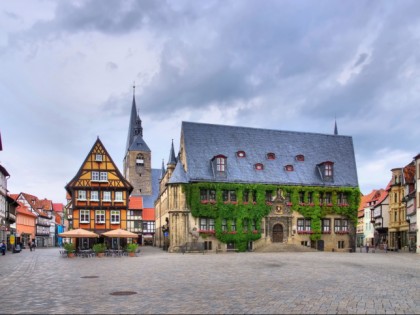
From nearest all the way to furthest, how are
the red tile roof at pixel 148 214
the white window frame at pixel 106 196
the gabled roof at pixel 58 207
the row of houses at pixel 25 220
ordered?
the white window frame at pixel 106 196 → the row of houses at pixel 25 220 → the red tile roof at pixel 148 214 → the gabled roof at pixel 58 207

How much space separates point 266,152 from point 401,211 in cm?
2385

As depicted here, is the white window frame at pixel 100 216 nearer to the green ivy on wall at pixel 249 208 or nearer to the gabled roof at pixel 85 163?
the gabled roof at pixel 85 163

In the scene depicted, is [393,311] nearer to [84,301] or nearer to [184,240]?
[84,301]

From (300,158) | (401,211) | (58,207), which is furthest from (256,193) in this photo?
(58,207)

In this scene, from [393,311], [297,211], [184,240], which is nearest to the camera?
[393,311]

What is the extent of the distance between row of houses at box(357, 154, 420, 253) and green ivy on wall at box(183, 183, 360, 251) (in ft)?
26.5

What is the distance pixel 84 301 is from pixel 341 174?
185 feet

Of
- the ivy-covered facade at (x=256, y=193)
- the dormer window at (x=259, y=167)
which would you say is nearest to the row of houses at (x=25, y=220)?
the ivy-covered facade at (x=256, y=193)

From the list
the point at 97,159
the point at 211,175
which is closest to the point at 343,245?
the point at 211,175

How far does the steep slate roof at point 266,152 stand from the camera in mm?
62406

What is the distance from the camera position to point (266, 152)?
2616 inches

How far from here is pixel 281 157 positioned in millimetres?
66625

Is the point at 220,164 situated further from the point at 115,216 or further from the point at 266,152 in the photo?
the point at 115,216

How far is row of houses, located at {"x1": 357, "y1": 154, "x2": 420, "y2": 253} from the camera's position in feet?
210
